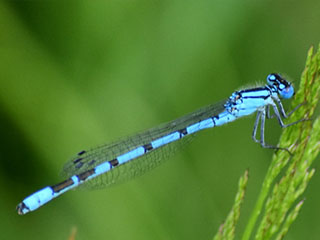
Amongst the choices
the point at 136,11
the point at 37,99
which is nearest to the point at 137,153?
the point at 37,99

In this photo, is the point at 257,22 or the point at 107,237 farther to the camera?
the point at 257,22

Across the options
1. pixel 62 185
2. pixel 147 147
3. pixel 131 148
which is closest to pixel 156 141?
pixel 147 147

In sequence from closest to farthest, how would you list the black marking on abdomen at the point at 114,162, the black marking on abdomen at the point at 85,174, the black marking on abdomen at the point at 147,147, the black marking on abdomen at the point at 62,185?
the black marking on abdomen at the point at 62,185, the black marking on abdomen at the point at 85,174, the black marking on abdomen at the point at 114,162, the black marking on abdomen at the point at 147,147

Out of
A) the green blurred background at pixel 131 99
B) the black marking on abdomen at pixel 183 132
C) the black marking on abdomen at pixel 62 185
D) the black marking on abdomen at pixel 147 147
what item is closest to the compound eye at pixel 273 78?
the green blurred background at pixel 131 99

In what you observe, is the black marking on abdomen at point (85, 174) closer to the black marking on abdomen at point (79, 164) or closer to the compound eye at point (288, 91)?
the black marking on abdomen at point (79, 164)

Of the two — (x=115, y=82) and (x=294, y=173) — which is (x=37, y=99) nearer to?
(x=115, y=82)

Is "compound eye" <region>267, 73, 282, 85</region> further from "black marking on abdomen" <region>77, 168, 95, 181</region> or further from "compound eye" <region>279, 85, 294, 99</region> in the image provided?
"black marking on abdomen" <region>77, 168, 95, 181</region>

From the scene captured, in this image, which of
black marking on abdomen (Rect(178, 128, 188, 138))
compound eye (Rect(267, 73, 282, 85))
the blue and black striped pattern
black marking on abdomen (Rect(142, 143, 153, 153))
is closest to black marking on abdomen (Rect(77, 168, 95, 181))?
the blue and black striped pattern
